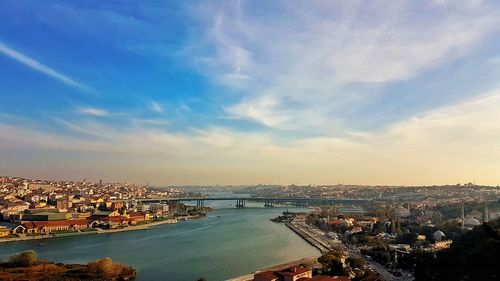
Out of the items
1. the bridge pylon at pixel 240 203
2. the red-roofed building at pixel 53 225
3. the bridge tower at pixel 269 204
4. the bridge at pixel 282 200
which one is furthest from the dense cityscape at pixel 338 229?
the bridge tower at pixel 269 204

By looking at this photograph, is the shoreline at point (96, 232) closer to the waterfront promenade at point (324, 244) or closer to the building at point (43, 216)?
the building at point (43, 216)

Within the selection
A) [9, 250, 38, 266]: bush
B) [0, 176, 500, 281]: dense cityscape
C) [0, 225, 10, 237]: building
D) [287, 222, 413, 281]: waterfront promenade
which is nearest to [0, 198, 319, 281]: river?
[287, 222, 413, 281]: waterfront promenade

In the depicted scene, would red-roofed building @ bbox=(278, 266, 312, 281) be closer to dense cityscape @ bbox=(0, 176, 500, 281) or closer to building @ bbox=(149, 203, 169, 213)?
dense cityscape @ bbox=(0, 176, 500, 281)

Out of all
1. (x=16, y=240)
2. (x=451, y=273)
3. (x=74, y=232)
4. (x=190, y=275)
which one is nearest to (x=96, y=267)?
(x=190, y=275)

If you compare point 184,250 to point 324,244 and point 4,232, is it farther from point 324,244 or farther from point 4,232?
point 4,232

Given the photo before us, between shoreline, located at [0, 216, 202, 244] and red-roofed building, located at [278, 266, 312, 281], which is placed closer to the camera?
red-roofed building, located at [278, 266, 312, 281]

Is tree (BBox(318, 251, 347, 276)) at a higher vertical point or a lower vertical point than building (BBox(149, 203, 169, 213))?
lower

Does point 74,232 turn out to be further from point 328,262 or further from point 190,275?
point 328,262

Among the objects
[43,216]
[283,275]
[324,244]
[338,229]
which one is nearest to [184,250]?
[324,244]
